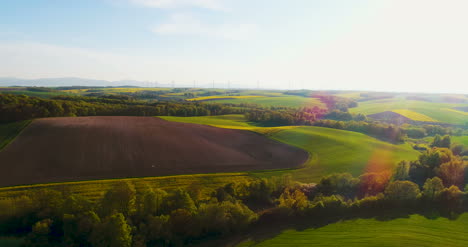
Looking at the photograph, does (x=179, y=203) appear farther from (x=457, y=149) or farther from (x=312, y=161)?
(x=457, y=149)

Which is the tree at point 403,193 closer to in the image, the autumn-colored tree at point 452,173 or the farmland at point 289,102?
the autumn-colored tree at point 452,173

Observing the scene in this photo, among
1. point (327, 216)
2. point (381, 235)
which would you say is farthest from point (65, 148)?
point (381, 235)

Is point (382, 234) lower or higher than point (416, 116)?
lower

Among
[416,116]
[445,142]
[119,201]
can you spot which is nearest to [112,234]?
[119,201]

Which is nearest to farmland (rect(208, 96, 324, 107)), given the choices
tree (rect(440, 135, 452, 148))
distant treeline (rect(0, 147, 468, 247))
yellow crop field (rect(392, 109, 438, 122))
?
yellow crop field (rect(392, 109, 438, 122))

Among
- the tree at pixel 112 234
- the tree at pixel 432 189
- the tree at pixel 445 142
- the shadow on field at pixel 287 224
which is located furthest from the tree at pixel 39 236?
the tree at pixel 445 142

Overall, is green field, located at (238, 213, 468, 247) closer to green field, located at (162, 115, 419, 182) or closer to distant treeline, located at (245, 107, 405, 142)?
green field, located at (162, 115, 419, 182)
